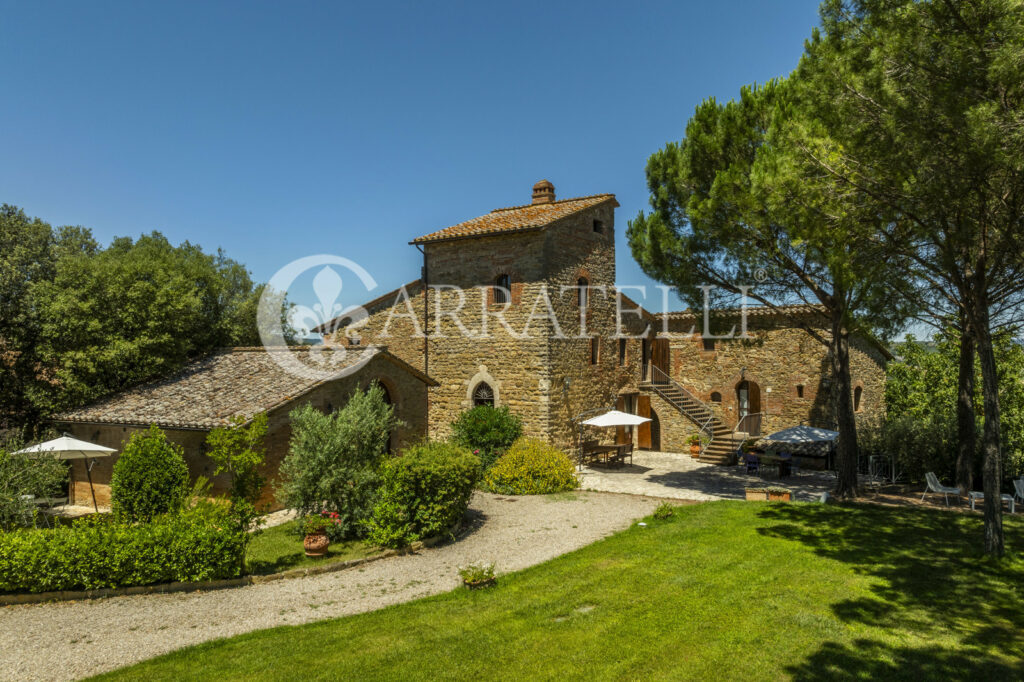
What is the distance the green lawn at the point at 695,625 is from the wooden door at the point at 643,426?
13.0 m

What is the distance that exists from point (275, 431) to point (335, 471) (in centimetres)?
263

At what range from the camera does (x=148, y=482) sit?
980 cm

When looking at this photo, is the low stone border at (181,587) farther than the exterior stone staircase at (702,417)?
No

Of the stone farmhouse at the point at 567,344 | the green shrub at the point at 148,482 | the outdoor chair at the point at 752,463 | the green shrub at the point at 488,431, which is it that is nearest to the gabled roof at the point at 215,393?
the green shrub at the point at 148,482

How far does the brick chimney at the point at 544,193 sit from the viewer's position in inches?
835

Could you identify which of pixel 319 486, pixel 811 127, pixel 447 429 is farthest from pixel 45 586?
pixel 811 127

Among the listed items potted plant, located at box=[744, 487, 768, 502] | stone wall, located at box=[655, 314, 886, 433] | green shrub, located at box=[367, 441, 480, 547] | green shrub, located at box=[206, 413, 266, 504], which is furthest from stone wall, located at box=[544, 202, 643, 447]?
green shrub, located at box=[206, 413, 266, 504]

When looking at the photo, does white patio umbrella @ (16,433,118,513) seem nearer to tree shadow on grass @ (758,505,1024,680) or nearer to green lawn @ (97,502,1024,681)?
green lawn @ (97,502,1024,681)

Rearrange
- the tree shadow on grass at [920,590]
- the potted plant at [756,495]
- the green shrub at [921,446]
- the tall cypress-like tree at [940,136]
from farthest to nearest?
the green shrub at [921,446]
the potted plant at [756,495]
the tall cypress-like tree at [940,136]
the tree shadow on grass at [920,590]

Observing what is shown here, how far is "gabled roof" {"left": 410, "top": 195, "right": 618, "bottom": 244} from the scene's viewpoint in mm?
17891

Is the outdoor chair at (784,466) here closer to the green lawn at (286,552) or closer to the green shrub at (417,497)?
the green shrub at (417,497)

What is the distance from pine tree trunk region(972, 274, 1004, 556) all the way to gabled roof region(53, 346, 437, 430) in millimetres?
12437

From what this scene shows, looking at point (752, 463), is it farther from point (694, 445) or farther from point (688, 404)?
point (688, 404)

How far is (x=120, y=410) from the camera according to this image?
1336 cm
